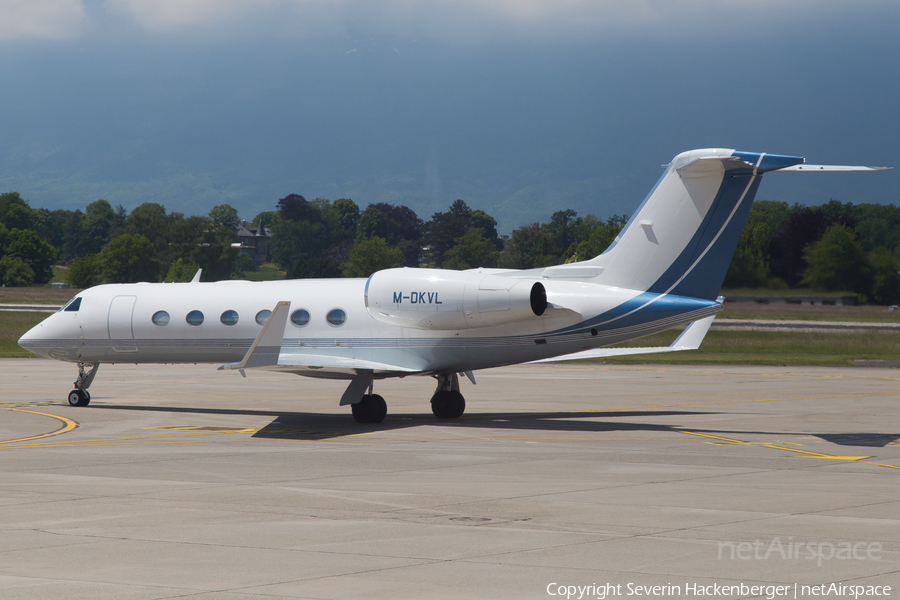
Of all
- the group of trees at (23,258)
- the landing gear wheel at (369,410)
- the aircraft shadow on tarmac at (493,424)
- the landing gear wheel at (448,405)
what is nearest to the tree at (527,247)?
the group of trees at (23,258)

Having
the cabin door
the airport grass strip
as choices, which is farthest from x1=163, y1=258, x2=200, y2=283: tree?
the cabin door

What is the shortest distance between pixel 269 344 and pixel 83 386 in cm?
865

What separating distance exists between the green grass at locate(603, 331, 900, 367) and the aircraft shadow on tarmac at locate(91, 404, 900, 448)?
22125mm

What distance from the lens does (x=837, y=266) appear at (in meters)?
70.9

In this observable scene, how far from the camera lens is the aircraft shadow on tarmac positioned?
20.0 m

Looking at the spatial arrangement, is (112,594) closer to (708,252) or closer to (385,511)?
(385,511)

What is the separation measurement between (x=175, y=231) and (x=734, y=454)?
140774 mm

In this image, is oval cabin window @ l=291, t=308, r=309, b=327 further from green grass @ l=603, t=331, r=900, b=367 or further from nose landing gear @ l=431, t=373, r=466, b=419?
green grass @ l=603, t=331, r=900, b=367

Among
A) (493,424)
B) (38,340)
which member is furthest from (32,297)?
(493,424)

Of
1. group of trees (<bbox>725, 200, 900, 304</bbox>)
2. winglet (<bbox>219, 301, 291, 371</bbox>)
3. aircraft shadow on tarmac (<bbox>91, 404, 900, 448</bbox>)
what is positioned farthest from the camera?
group of trees (<bbox>725, 200, 900, 304</bbox>)

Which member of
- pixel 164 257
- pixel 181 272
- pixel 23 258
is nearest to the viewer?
pixel 181 272

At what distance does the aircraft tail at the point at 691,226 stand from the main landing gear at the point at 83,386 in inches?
539

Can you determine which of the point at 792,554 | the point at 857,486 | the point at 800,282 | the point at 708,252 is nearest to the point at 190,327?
the point at 708,252

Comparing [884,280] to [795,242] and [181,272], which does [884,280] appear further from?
[181,272]
